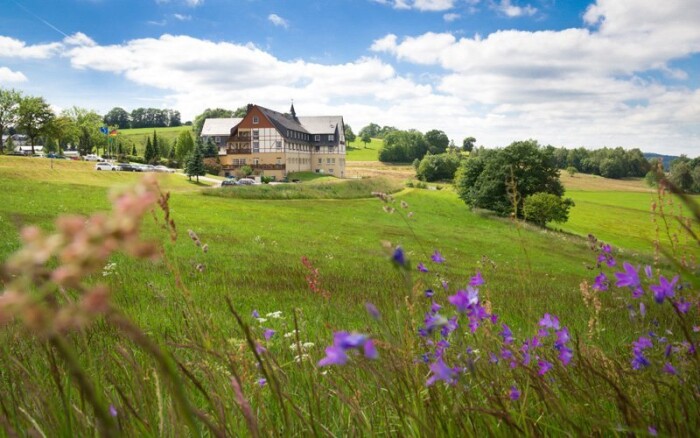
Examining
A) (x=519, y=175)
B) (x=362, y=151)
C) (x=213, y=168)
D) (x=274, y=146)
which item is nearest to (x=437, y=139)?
(x=362, y=151)

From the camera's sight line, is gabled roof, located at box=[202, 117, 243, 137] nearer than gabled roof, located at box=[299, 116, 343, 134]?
No

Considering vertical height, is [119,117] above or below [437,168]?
above

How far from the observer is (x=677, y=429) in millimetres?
1904

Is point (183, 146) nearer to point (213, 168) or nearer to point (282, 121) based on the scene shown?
point (213, 168)

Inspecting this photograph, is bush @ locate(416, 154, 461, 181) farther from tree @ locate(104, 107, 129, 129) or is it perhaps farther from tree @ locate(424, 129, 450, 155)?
tree @ locate(104, 107, 129, 129)

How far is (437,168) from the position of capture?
110 meters

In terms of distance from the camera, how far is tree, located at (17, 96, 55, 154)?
71438 millimetres

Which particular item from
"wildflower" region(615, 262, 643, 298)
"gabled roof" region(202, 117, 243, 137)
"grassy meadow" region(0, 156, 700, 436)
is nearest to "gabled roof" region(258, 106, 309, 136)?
"gabled roof" region(202, 117, 243, 137)

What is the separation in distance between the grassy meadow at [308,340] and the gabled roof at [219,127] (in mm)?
54833

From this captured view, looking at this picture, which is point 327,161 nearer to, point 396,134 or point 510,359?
point 396,134

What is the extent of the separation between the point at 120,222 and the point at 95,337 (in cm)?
516

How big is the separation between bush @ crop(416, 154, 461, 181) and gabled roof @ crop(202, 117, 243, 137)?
132 ft

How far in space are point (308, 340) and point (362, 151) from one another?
552ft

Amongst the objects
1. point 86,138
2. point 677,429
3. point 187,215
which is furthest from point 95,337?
point 86,138
